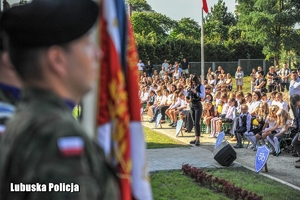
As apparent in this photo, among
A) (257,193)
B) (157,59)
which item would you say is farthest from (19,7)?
(157,59)

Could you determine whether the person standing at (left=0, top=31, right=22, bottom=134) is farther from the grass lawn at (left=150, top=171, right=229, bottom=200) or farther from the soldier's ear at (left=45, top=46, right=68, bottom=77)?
the grass lawn at (left=150, top=171, right=229, bottom=200)

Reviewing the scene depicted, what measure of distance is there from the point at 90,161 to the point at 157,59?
39.8m

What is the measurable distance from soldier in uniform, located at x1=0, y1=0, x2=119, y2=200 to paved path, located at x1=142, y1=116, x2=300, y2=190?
778 cm

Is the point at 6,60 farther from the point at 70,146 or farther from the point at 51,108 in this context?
the point at 70,146

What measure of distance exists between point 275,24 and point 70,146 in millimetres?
34568

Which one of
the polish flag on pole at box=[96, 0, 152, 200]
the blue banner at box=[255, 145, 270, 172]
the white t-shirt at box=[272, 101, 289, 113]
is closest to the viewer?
the polish flag on pole at box=[96, 0, 152, 200]

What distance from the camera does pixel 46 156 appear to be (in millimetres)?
1365

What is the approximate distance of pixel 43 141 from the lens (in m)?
1.39

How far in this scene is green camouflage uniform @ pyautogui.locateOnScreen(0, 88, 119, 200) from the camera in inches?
53.6

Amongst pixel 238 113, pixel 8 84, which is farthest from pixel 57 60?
pixel 238 113

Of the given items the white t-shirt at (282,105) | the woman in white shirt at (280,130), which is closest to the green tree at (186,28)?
the white t-shirt at (282,105)

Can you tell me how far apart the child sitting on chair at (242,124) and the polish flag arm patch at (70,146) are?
11.6m

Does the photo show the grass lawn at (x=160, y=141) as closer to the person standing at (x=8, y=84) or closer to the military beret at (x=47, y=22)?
the person standing at (x=8, y=84)

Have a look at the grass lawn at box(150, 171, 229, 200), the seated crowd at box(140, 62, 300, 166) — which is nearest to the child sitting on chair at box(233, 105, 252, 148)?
the seated crowd at box(140, 62, 300, 166)
